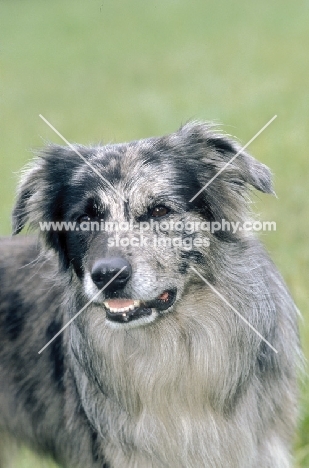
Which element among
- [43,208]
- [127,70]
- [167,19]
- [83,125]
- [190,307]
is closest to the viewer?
[190,307]

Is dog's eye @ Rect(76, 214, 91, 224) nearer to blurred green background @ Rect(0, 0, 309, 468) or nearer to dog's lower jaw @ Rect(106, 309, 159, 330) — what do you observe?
dog's lower jaw @ Rect(106, 309, 159, 330)

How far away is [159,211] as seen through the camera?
3834 millimetres

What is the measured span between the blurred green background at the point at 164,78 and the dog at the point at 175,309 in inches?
100

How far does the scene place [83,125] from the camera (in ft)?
46.7

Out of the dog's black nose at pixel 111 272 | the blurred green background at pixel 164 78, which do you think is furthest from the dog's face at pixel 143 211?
the blurred green background at pixel 164 78

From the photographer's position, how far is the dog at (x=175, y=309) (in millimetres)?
3832

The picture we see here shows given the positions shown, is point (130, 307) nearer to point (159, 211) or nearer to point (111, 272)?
point (111, 272)

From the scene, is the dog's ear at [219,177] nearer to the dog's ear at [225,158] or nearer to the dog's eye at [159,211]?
the dog's ear at [225,158]

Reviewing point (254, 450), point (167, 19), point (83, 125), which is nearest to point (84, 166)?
point (254, 450)

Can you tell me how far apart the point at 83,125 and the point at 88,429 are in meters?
10.5

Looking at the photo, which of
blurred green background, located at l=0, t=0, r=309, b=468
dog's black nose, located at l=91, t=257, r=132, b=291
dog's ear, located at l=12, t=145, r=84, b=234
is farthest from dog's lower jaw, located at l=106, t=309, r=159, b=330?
blurred green background, located at l=0, t=0, r=309, b=468

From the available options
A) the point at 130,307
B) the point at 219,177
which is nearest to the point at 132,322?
the point at 130,307

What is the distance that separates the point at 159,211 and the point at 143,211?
0.09 m

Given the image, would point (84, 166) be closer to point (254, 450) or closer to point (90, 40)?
point (254, 450)
